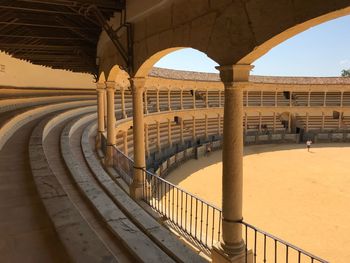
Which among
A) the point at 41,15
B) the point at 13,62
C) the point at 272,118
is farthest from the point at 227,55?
the point at 272,118

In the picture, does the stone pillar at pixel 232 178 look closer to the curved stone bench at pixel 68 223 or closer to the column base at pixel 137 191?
the curved stone bench at pixel 68 223

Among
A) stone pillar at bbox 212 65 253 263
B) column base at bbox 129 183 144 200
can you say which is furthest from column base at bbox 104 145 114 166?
stone pillar at bbox 212 65 253 263

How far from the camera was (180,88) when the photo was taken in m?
26.7

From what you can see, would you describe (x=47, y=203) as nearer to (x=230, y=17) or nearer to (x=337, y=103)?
(x=230, y=17)

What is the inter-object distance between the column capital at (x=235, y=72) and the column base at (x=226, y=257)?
2504mm

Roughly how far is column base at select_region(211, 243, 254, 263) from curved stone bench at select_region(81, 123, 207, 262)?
31 centimetres

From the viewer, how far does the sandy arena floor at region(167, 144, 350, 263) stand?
401 inches

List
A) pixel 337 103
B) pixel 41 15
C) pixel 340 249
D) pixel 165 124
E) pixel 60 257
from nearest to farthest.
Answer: pixel 60 257, pixel 41 15, pixel 340 249, pixel 165 124, pixel 337 103

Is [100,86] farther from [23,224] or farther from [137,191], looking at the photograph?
[23,224]

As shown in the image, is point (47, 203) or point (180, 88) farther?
point (180, 88)

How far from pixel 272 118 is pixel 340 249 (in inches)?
→ 1071

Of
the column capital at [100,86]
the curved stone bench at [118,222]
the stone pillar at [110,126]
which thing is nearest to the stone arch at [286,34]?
the curved stone bench at [118,222]

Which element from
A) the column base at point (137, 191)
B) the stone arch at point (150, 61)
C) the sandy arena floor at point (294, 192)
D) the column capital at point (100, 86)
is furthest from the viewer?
the column capital at point (100, 86)

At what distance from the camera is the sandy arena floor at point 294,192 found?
10188 millimetres
